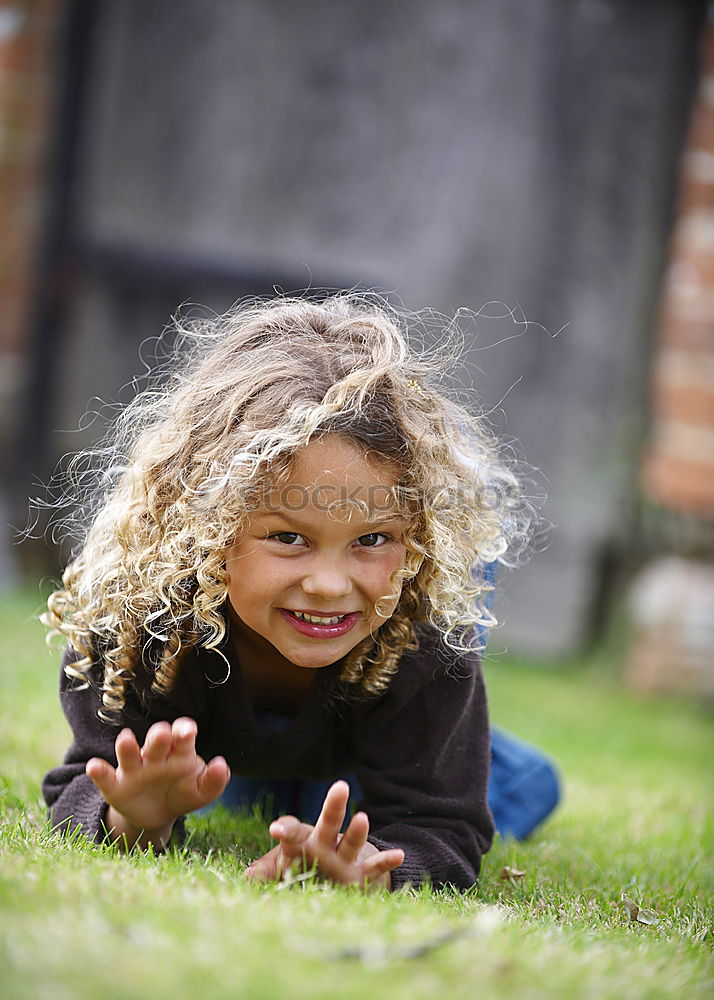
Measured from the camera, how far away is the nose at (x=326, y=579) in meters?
1.80

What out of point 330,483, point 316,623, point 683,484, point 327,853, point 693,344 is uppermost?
point 693,344

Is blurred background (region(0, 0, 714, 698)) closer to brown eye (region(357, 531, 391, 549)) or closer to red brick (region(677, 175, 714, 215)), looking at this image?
red brick (region(677, 175, 714, 215))

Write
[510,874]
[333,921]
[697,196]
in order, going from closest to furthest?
[333,921] < [510,874] < [697,196]

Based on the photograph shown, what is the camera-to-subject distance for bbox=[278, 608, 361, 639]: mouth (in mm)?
1871

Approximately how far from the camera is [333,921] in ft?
4.67

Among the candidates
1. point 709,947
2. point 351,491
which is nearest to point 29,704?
point 351,491

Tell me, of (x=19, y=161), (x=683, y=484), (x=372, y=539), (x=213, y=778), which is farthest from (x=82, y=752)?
(x=19, y=161)

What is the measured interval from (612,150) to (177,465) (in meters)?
3.77

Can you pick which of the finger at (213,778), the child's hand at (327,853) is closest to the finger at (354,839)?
the child's hand at (327,853)

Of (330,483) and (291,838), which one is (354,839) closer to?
(291,838)

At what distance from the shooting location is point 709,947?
1.72 m

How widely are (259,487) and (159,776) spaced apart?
1.53 feet

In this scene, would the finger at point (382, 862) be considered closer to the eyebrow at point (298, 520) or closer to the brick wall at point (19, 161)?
the eyebrow at point (298, 520)

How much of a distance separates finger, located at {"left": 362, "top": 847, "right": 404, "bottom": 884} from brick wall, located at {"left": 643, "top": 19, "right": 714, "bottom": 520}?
11.3ft
